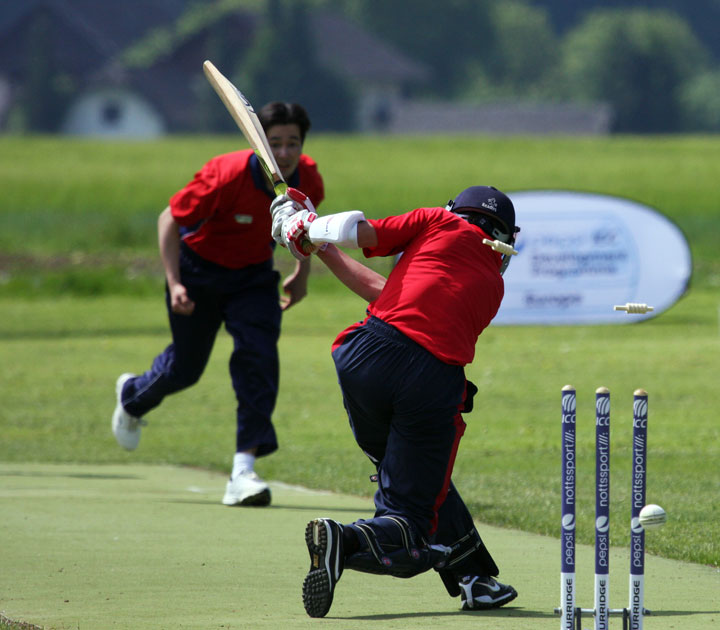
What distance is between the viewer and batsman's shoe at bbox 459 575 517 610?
526 cm

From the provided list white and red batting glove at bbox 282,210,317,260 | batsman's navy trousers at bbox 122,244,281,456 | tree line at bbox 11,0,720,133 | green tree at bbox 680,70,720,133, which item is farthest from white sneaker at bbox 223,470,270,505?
green tree at bbox 680,70,720,133

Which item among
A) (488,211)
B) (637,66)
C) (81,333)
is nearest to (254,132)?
(488,211)

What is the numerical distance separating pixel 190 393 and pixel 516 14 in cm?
12561

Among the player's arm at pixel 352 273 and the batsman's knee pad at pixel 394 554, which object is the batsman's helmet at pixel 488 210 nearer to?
the player's arm at pixel 352 273

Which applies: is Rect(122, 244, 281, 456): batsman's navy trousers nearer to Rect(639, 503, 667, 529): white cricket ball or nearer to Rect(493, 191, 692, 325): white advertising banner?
Rect(639, 503, 667, 529): white cricket ball

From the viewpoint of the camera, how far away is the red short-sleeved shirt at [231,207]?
25.5 ft

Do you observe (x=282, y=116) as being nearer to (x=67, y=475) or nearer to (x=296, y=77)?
(x=67, y=475)

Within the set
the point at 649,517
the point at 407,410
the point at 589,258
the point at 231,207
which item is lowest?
the point at 649,517

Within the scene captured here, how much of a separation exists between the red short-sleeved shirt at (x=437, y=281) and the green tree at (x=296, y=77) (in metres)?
94.3

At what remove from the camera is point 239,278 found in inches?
317

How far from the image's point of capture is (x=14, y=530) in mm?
6852

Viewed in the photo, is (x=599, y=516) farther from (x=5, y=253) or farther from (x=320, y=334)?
(x=5, y=253)

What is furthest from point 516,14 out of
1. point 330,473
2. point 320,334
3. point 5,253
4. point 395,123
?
point 330,473

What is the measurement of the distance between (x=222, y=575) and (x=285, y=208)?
1506 millimetres
